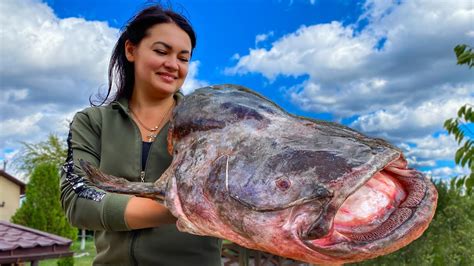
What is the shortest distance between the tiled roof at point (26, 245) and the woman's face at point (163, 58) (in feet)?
13.1

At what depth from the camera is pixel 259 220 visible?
104 centimetres

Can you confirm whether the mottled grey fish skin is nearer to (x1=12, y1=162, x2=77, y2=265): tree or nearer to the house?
(x1=12, y1=162, x2=77, y2=265): tree

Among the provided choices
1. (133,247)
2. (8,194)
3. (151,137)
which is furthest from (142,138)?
(8,194)

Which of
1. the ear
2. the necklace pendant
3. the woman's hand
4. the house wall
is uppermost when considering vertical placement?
the house wall

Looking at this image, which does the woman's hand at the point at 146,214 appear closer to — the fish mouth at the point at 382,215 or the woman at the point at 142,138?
the woman at the point at 142,138

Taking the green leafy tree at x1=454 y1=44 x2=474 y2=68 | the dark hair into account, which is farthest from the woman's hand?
the green leafy tree at x1=454 y1=44 x2=474 y2=68

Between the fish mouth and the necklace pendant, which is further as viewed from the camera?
the necklace pendant

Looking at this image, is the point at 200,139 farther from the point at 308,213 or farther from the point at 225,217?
the point at 308,213

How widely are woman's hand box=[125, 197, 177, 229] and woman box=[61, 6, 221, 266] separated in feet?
0.66

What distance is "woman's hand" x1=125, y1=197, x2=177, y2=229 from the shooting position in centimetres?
130

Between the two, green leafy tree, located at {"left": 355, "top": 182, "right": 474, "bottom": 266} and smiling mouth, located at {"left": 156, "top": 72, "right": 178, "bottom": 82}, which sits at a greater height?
smiling mouth, located at {"left": 156, "top": 72, "right": 178, "bottom": 82}

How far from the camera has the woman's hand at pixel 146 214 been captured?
51.2 inches

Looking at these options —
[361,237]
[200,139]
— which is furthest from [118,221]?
[361,237]

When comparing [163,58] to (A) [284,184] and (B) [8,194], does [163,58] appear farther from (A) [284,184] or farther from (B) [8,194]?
(B) [8,194]
